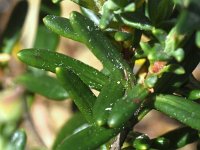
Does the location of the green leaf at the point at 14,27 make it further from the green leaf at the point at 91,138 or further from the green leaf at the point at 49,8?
the green leaf at the point at 91,138

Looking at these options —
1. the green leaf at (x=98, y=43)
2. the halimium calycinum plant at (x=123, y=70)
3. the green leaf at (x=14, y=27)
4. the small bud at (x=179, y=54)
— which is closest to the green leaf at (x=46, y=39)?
the green leaf at (x=14, y=27)

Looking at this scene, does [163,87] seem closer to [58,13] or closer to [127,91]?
[127,91]

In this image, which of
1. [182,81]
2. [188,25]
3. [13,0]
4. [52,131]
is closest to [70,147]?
[182,81]

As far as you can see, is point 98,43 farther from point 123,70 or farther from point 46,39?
point 46,39

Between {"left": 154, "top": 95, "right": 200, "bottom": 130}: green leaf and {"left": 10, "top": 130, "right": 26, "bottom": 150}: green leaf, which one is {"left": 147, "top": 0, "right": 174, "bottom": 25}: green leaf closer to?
{"left": 154, "top": 95, "right": 200, "bottom": 130}: green leaf

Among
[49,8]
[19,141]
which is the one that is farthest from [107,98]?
[49,8]

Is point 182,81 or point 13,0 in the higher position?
point 182,81

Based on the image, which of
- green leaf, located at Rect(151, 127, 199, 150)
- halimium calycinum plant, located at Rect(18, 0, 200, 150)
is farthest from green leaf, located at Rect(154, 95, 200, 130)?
green leaf, located at Rect(151, 127, 199, 150)
